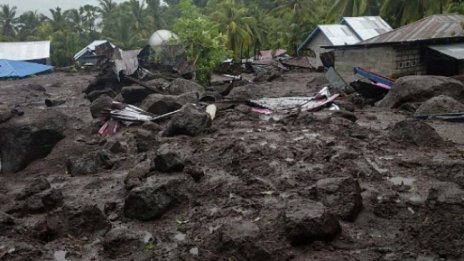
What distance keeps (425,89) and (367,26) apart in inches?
650

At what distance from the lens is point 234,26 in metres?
32.2

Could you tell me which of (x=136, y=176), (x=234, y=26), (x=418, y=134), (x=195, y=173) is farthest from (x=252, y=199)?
(x=234, y=26)

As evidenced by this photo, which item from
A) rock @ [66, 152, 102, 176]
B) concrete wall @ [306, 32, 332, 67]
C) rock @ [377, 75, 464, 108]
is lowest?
rock @ [66, 152, 102, 176]

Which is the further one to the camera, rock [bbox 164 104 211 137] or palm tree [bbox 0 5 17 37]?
palm tree [bbox 0 5 17 37]

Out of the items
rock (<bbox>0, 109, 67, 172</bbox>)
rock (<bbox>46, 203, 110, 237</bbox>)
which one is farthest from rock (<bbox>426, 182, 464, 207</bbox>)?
rock (<bbox>0, 109, 67, 172</bbox>)

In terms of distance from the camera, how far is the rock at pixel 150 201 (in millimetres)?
6434

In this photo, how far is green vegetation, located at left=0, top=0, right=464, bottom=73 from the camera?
2111 centimetres

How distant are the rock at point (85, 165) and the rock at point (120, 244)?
3573 mm

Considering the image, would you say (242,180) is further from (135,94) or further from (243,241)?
(135,94)

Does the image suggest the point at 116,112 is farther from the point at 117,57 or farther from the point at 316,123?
the point at 117,57

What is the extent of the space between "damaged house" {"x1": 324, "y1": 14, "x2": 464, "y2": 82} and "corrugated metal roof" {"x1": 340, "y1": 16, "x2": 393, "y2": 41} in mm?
9107

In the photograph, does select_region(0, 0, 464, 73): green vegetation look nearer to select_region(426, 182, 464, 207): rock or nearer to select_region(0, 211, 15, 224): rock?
select_region(426, 182, 464, 207): rock

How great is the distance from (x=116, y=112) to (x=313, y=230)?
9.46 m

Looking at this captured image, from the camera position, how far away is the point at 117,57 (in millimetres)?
20375
